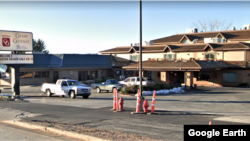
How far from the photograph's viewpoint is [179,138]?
10227 millimetres

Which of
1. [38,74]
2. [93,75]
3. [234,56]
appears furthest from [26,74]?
[234,56]

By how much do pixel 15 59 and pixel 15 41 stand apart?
1801 millimetres

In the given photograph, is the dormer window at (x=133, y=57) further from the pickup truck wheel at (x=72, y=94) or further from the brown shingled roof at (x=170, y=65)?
the pickup truck wheel at (x=72, y=94)

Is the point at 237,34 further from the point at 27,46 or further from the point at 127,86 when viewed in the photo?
the point at 27,46

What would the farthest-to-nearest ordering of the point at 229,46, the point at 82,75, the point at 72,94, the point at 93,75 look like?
the point at 93,75, the point at 82,75, the point at 229,46, the point at 72,94

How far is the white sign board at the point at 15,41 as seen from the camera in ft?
94.6

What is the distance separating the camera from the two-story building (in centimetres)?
3997

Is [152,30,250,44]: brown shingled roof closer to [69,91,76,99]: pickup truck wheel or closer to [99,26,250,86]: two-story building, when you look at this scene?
[99,26,250,86]: two-story building

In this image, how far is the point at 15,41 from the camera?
2941cm

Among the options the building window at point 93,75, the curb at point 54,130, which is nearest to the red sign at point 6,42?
the curb at point 54,130

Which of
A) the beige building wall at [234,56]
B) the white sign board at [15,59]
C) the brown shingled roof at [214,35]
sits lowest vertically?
the white sign board at [15,59]

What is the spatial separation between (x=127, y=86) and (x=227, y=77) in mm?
19153

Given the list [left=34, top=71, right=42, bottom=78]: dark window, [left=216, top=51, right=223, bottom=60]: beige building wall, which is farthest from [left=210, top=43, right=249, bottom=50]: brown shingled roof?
[left=34, top=71, right=42, bottom=78]: dark window

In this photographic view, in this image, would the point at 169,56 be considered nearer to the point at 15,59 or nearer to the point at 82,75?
the point at 82,75
